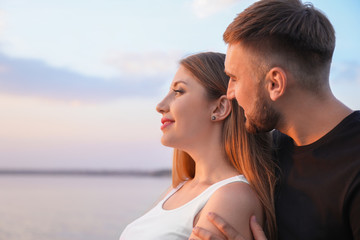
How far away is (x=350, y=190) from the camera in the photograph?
1.66 metres

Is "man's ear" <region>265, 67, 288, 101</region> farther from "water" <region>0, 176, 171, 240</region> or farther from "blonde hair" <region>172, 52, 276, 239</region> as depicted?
"water" <region>0, 176, 171, 240</region>

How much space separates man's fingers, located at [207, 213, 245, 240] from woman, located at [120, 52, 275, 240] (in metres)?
0.18

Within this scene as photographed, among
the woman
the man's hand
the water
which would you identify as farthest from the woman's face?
the water

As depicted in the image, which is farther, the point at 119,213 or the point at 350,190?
the point at 119,213

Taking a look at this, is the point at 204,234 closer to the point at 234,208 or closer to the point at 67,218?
the point at 234,208

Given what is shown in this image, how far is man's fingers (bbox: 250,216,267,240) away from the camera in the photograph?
187 centimetres

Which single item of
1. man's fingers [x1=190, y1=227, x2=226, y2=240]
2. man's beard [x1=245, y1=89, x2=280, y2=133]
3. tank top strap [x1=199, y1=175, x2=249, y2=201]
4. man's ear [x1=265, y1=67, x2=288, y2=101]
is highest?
man's ear [x1=265, y1=67, x2=288, y2=101]

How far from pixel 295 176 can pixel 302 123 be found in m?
0.25

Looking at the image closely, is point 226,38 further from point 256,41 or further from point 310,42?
point 310,42

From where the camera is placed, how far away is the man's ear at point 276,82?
1914 millimetres

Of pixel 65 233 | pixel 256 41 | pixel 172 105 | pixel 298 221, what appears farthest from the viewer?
pixel 65 233

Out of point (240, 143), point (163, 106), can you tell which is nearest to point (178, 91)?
point (163, 106)

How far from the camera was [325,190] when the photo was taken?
174 cm

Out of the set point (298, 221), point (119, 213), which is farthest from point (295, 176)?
point (119, 213)
